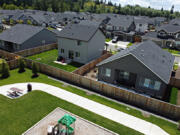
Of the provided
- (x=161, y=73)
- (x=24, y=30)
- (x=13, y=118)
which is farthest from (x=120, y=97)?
(x=24, y=30)

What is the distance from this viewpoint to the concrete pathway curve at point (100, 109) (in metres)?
15.6

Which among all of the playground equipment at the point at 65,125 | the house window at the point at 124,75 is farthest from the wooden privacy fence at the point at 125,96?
the playground equipment at the point at 65,125

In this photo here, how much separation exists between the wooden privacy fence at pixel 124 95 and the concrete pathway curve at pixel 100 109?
2685 millimetres

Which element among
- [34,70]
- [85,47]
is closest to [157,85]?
[85,47]

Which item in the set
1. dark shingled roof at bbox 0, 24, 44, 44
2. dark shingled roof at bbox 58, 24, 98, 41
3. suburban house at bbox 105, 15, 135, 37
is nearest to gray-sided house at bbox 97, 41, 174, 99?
dark shingled roof at bbox 58, 24, 98, 41

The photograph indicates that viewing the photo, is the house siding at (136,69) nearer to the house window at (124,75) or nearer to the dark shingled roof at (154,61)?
the dark shingled roof at (154,61)

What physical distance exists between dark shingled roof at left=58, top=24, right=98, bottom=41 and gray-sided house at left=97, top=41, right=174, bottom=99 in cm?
998

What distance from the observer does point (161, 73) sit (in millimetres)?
21094

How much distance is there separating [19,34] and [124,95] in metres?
31.9

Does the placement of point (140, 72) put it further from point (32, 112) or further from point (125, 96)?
point (32, 112)

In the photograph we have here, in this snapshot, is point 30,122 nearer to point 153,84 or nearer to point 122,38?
point 153,84

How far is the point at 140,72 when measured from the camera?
859 inches

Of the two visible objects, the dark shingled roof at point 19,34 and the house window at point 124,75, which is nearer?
the house window at point 124,75

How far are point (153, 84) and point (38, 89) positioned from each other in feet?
54.7
